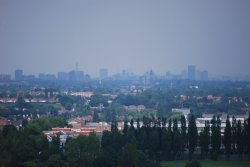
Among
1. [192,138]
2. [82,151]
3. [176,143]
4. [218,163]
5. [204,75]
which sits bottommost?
[218,163]

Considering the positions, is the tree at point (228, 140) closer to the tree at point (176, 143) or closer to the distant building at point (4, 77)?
the tree at point (176, 143)

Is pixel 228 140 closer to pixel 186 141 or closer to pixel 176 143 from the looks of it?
pixel 186 141

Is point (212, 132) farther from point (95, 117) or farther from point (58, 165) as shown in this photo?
point (95, 117)

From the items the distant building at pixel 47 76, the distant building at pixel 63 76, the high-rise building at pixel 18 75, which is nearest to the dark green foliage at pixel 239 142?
the high-rise building at pixel 18 75

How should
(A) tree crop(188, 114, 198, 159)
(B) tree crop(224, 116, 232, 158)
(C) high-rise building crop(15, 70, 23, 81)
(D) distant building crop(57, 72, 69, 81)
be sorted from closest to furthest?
(B) tree crop(224, 116, 232, 158), (A) tree crop(188, 114, 198, 159), (C) high-rise building crop(15, 70, 23, 81), (D) distant building crop(57, 72, 69, 81)

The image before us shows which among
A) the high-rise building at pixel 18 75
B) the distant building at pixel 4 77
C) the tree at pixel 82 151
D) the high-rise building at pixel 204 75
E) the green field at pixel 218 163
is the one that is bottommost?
the green field at pixel 218 163

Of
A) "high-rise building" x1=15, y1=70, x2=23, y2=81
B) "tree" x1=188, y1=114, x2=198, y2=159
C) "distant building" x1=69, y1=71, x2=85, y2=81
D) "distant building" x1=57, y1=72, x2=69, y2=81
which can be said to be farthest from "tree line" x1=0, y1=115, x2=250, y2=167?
"distant building" x1=57, y1=72, x2=69, y2=81

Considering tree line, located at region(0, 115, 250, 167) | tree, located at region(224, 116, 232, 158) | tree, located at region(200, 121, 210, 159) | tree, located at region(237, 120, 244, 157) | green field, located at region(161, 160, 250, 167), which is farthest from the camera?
tree, located at region(200, 121, 210, 159)

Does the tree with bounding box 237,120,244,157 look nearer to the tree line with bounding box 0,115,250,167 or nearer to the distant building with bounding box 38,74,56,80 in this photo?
the tree line with bounding box 0,115,250,167

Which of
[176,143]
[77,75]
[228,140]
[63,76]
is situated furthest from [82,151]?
[77,75]

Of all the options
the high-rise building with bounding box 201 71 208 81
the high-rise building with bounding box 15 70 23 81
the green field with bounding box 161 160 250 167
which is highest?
the high-rise building with bounding box 201 71 208 81

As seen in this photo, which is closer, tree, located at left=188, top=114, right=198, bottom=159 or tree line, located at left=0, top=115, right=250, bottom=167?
tree line, located at left=0, top=115, right=250, bottom=167

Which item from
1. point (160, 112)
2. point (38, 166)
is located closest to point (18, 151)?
point (38, 166)
